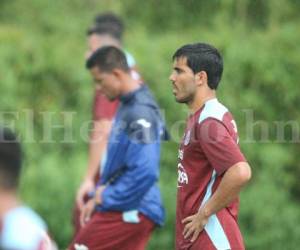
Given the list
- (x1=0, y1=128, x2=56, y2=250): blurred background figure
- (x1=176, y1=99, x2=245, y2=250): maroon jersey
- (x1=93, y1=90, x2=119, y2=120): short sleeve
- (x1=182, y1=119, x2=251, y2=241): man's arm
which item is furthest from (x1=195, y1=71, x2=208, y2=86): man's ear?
(x1=93, y1=90, x2=119, y2=120): short sleeve

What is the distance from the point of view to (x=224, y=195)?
17.5 feet

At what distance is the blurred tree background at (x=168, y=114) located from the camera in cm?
967

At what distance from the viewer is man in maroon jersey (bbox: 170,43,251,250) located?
535 cm

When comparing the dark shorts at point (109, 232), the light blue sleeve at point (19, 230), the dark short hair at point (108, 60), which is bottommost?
the dark shorts at point (109, 232)

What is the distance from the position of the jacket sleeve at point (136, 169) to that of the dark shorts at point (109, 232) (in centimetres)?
8

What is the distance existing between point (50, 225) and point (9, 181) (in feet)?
20.2

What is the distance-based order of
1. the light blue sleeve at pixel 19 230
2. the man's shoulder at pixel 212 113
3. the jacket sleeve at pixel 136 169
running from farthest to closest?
the jacket sleeve at pixel 136 169, the man's shoulder at pixel 212 113, the light blue sleeve at pixel 19 230

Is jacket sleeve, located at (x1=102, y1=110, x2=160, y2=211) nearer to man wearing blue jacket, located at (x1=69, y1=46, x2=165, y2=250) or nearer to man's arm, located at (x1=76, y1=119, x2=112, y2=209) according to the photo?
man wearing blue jacket, located at (x1=69, y1=46, x2=165, y2=250)

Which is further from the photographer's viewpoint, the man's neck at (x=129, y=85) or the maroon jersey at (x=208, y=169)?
the man's neck at (x=129, y=85)

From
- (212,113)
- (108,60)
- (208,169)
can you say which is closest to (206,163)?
(208,169)

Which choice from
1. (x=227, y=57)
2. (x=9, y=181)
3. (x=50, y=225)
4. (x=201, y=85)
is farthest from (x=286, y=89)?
(x=9, y=181)

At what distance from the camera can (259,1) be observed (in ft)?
37.1

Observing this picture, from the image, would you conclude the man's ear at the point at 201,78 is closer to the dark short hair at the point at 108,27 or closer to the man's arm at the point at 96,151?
the man's arm at the point at 96,151

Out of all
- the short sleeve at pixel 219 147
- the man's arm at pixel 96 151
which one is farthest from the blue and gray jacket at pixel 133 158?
the short sleeve at pixel 219 147
